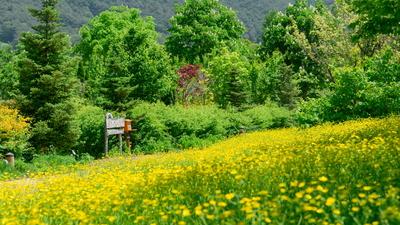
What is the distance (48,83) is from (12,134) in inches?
134

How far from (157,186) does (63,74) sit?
16.4 metres

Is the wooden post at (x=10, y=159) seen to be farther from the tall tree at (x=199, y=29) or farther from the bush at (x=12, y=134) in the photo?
the tall tree at (x=199, y=29)

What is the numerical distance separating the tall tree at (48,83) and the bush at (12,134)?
1.39 m

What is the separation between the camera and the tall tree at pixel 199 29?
52.3 metres

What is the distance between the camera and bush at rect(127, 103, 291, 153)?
74.4 feet

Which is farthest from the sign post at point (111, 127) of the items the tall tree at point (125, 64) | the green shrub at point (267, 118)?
the green shrub at point (267, 118)

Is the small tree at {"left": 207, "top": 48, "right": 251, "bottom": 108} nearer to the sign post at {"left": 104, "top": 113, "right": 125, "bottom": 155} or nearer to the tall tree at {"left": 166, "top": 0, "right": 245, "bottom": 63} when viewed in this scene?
the tall tree at {"left": 166, "top": 0, "right": 245, "bottom": 63}

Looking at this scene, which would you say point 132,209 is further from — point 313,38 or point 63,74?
point 313,38

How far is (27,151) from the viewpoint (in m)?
21.1

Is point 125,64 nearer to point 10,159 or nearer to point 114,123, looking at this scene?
point 114,123

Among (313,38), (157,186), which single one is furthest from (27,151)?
(313,38)

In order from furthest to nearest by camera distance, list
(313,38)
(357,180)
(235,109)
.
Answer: (313,38) < (235,109) < (357,180)

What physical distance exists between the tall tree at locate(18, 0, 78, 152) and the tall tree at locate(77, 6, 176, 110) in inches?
123

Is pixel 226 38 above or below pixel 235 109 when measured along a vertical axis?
above
